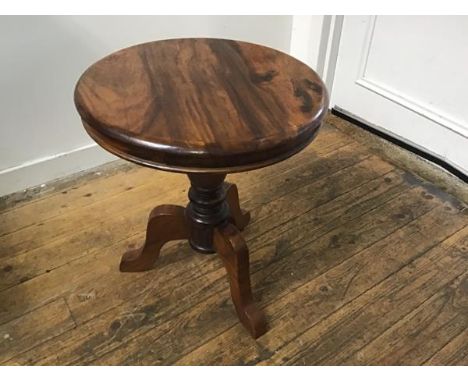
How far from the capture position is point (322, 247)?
4.89 feet

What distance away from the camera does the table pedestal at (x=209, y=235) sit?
3.81ft

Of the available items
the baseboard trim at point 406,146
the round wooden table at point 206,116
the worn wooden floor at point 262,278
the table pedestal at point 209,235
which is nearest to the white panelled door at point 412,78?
the baseboard trim at point 406,146

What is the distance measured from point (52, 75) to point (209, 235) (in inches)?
30.6

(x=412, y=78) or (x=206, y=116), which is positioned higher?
(x=206, y=116)

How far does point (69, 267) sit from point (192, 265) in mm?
371

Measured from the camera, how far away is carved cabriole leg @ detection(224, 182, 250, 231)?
4.58 ft

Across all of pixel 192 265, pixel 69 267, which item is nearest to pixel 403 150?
pixel 192 265

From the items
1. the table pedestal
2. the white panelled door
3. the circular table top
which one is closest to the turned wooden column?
the table pedestal

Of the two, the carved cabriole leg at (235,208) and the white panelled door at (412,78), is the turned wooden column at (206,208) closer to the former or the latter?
the carved cabriole leg at (235,208)

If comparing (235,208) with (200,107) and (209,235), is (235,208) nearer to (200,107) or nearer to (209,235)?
(209,235)

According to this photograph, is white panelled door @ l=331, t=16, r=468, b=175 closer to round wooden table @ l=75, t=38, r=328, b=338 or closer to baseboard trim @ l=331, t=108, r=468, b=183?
baseboard trim @ l=331, t=108, r=468, b=183

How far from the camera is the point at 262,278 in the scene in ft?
4.56

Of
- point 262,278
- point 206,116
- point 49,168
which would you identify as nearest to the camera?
point 206,116

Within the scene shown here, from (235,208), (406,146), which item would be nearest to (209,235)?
(235,208)
